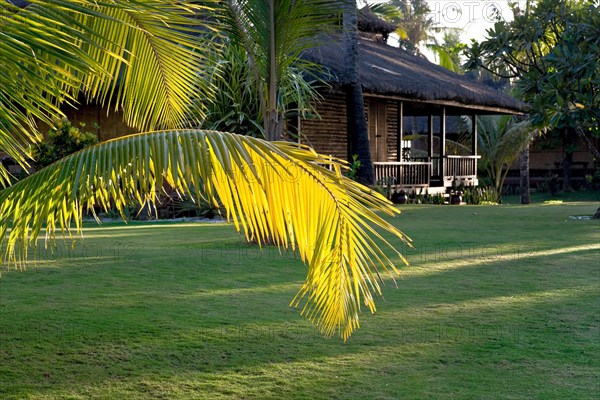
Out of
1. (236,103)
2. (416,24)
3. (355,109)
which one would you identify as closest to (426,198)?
(355,109)

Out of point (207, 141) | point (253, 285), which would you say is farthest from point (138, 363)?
point (253, 285)

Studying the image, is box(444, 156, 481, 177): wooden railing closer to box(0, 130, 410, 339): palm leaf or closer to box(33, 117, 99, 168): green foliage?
box(33, 117, 99, 168): green foliage

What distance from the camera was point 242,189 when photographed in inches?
150

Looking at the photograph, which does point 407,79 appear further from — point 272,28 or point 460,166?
point 272,28

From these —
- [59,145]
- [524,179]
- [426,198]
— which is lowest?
[426,198]

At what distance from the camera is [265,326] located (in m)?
5.43

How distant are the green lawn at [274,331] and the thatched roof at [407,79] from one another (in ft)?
27.4

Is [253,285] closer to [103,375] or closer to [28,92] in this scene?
[103,375]

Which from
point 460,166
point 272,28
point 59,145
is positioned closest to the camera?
point 272,28

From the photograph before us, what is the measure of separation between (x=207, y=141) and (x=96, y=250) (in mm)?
5563

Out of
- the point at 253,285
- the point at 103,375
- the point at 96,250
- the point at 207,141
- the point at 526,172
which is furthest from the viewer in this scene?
the point at 526,172

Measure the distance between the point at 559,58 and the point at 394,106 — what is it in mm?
9253

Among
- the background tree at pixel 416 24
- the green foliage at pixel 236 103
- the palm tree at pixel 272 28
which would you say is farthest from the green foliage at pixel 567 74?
the background tree at pixel 416 24

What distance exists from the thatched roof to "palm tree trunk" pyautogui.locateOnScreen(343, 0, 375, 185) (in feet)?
0.84
